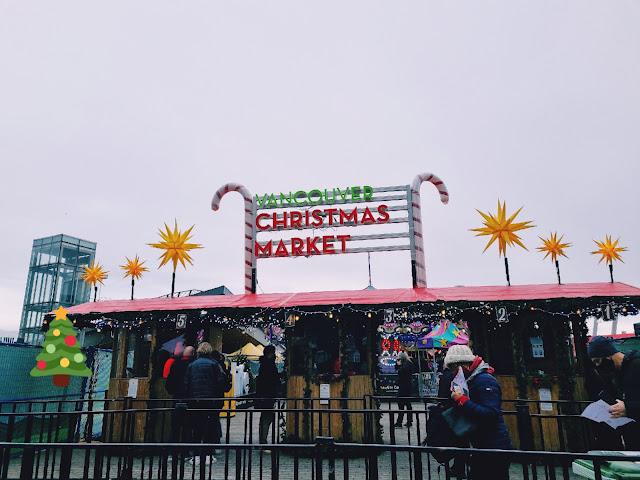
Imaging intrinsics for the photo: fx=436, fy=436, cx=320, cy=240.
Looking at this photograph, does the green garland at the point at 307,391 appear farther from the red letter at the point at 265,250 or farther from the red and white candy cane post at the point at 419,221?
the red letter at the point at 265,250

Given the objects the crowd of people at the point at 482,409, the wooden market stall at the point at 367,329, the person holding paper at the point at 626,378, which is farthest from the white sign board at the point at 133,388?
the person holding paper at the point at 626,378

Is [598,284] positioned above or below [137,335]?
above

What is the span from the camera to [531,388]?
9.35m

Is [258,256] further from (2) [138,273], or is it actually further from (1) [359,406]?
→ (1) [359,406]

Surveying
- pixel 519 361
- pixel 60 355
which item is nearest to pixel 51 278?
pixel 60 355

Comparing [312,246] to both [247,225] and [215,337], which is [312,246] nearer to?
[247,225]

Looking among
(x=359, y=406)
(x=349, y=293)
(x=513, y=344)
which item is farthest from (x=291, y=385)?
(x=513, y=344)

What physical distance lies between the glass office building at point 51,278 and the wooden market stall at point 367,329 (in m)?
32.1

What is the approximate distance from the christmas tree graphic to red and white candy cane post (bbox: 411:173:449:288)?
9448 millimetres

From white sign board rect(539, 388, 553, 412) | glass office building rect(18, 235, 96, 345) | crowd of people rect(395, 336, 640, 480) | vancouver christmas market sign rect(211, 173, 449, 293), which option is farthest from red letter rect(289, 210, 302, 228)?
glass office building rect(18, 235, 96, 345)

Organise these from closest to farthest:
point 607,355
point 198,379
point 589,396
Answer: point 607,355, point 198,379, point 589,396

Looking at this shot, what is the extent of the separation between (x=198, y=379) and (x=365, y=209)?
807 centimetres

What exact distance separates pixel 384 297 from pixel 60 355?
8.43 metres

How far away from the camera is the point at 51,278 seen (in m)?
39.0
